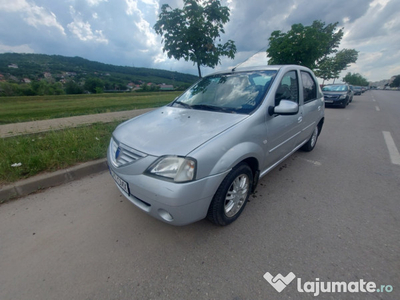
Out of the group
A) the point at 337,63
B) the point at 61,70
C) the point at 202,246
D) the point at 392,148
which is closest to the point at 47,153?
the point at 202,246

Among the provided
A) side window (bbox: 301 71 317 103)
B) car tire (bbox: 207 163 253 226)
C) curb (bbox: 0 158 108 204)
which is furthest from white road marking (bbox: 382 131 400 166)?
curb (bbox: 0 158 108 204)

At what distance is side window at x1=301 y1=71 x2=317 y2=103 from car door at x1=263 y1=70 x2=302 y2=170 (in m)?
0.33

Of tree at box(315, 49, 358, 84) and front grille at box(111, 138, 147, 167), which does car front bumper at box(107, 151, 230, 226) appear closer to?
front grille at box(111, 138, 147, 167)

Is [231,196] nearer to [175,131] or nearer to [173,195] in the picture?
[173,195]

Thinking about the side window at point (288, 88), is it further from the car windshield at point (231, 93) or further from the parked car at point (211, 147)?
the car windshield at point (231, 93)

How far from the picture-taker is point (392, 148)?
13.9 ft

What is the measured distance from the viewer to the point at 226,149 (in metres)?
1.72

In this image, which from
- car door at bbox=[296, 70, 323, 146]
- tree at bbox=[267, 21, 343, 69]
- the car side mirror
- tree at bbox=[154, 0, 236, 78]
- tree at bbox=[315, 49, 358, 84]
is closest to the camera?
the car side mirror

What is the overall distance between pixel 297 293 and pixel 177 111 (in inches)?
89.8

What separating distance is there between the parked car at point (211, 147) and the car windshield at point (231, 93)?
0.03 ft

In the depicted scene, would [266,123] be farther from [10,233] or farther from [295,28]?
[295,28]

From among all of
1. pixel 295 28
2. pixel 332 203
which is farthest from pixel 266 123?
pixel 295 28

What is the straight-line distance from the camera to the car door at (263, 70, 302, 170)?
228 cm

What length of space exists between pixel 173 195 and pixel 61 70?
75.8 meters
